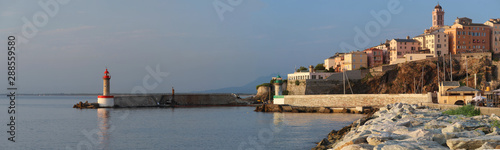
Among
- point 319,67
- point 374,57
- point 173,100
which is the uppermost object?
point 374,57

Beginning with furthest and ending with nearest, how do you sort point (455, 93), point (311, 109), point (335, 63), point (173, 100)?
point (335, 63) → point (173, 100) → point (311, 109) → point (455, 93)

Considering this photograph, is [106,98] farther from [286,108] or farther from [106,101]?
[286,108]

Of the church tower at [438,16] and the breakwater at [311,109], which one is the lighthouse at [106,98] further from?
the church tower at [438,16]

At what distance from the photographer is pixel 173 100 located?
271 ft

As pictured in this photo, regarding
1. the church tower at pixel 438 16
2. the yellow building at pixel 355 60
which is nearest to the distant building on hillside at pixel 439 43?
the yellow building at pixel 355 60

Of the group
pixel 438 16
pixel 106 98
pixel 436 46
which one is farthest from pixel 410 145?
pixel 438 16

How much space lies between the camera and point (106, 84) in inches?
2776

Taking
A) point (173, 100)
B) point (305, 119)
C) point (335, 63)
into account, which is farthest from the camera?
point (335, 63)

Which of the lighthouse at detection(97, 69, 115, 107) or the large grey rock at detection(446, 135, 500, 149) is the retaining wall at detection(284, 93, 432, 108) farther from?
the large grey rock at detection(446, 135, 500, 149)

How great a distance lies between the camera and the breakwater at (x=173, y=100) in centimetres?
7725

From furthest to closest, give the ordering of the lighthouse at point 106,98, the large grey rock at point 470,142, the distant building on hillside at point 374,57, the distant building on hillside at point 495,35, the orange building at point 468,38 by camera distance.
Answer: the distant building on hillside at point 374,57 → the distant building on hillside at point 495,35 → the orange building at point 468,38 → the lighthouse at point 106,98 → the large grey rock at point 470,142

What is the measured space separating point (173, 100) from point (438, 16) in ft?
214

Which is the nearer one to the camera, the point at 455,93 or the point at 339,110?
the point at 455,93

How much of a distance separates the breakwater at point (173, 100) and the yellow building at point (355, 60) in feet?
Result: 67.7
